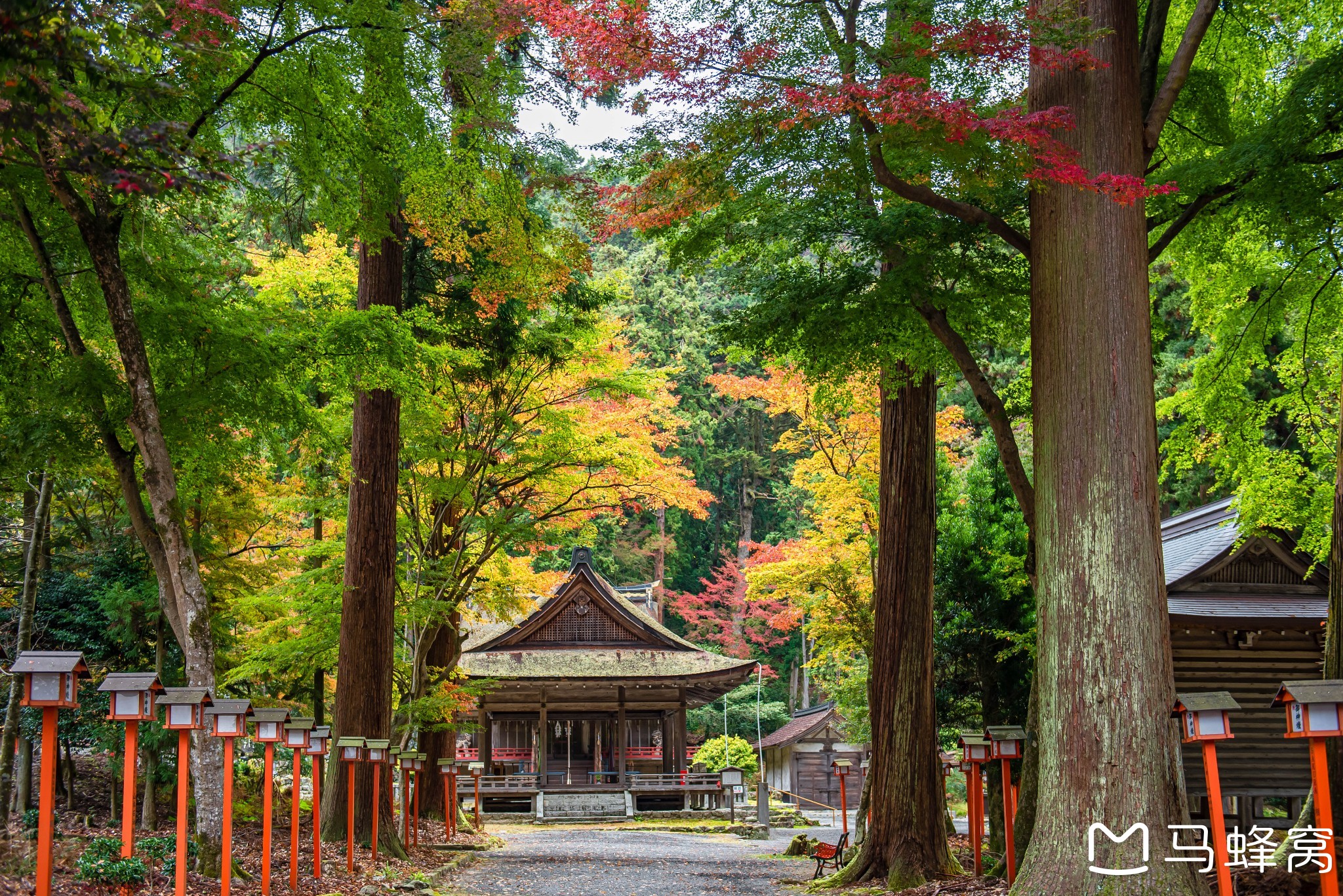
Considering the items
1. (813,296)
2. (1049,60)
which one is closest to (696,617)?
(813,296)

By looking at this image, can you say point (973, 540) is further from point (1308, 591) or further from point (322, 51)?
point (322, 51)

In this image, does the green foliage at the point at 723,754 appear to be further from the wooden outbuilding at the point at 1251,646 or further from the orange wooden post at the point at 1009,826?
the orange wooden post at the point at 1009,826

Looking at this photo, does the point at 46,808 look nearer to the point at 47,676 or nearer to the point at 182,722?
the point at 47,676

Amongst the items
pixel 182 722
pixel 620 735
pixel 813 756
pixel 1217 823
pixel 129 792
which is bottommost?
pixel 813 756

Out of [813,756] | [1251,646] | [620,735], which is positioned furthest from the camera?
[813,756]

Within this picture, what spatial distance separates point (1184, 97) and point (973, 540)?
8.60m

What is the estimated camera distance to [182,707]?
6.30 meters

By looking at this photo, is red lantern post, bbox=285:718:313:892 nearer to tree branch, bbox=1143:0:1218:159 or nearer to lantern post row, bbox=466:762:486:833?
tree branch, bbox=1143:0:1218:159

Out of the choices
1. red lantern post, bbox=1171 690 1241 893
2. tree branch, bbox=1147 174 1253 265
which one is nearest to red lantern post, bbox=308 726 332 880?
red lantern post, bbox=1171 690 1241 893

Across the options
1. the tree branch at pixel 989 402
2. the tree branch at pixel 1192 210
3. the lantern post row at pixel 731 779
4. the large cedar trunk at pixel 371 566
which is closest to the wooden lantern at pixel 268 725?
the large cedar trunk at pixel 371 566

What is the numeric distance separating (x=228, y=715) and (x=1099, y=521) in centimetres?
572

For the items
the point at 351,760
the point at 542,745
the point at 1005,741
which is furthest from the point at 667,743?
the point at 1005,741

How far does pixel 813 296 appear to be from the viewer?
8148 millimetres

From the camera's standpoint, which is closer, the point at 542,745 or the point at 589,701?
the point at 542,745
